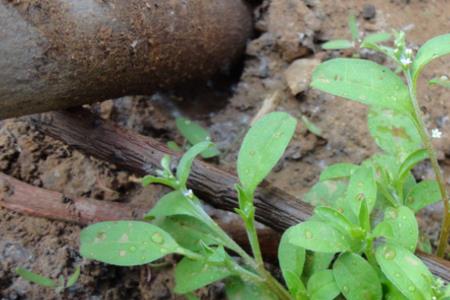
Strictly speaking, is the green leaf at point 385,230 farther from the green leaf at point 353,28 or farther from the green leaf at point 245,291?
the green leaf at point 353,28

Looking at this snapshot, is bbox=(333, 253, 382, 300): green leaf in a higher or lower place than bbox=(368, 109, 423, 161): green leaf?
lower

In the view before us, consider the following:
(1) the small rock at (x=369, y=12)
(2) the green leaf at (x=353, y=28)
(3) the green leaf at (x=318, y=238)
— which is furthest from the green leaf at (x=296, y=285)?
(1) the small rock at (x=369, y=12)

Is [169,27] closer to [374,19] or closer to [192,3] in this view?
[192,3]

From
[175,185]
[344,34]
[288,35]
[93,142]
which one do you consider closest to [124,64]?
[93,142]

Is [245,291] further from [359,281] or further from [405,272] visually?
[405,272]

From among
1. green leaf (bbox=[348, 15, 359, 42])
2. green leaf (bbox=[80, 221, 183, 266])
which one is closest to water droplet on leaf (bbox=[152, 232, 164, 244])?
green leaf (bbox=[80, 221, 183, 266])

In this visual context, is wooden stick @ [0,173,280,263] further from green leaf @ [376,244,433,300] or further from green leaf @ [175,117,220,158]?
green leaf @ [376,244,433,300]
